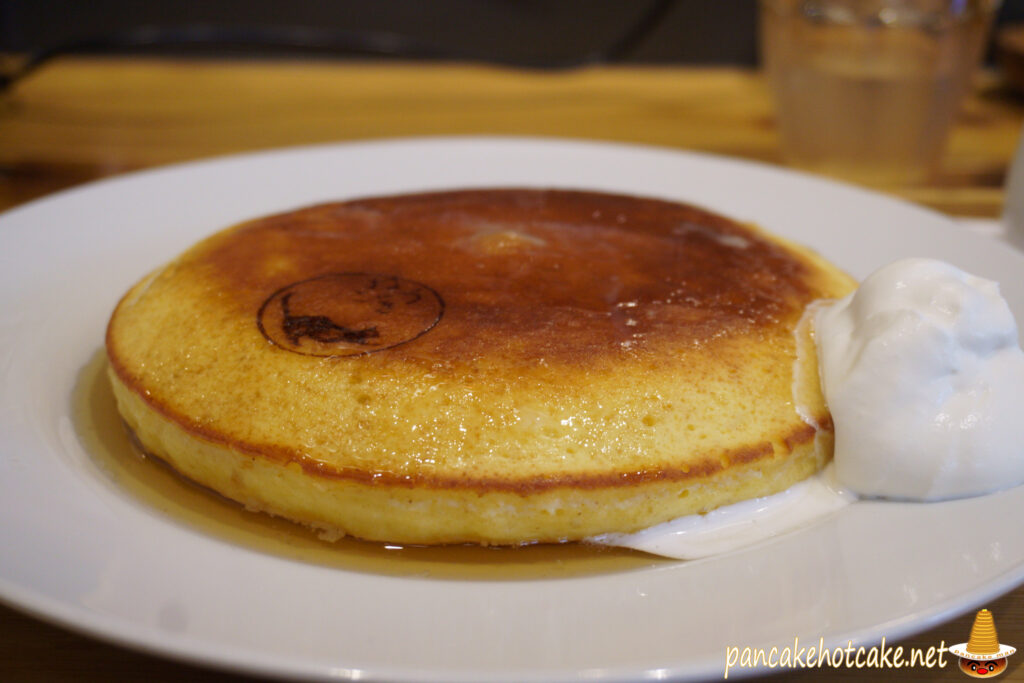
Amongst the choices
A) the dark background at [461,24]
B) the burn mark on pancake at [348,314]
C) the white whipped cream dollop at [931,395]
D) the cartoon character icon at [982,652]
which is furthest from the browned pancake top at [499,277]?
the dark background at [461,24]

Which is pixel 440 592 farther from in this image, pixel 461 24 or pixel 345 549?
pixel 461 24

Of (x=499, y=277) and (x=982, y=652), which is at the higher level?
(x=499, y=277)

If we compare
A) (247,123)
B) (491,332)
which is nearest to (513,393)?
(491,332)

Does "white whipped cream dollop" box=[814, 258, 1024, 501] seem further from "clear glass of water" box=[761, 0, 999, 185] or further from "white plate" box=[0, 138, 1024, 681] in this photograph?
"clear glass of water" box=[761, 0, 999, 185]

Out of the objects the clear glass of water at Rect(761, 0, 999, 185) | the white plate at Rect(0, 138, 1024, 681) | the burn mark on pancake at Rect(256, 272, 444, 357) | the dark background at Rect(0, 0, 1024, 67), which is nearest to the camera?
the white plate at Rect(0, 138, 1024, 681)

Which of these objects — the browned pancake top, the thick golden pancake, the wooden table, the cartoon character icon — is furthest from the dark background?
the cartoon character icon

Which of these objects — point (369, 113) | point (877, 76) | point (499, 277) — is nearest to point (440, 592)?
point (499, 277)
